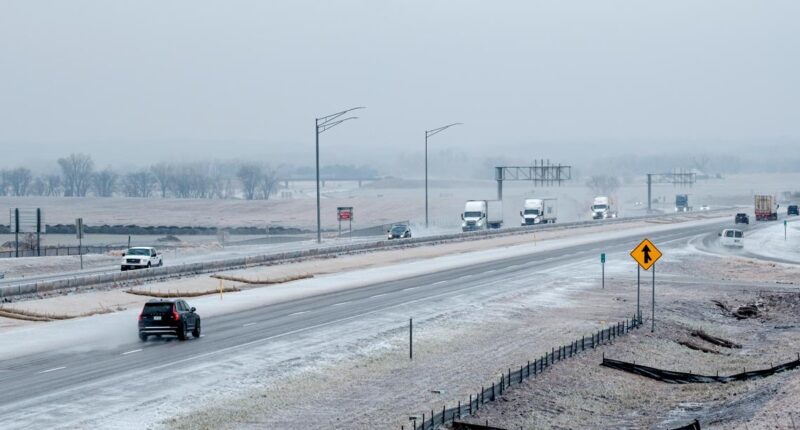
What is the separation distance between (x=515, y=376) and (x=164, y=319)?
12614 mm

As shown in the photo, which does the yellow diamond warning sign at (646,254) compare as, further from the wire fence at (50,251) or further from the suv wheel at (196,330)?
the wire fence at (50,251)

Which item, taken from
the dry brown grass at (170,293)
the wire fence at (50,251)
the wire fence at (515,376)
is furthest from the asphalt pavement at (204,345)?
the wire fence at (50,251)

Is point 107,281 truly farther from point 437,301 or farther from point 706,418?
point 706,418

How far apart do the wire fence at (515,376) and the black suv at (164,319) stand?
1136 centimetres

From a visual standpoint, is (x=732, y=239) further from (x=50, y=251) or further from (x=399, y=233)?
(x=50, y=251)

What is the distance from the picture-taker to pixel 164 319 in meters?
35.9

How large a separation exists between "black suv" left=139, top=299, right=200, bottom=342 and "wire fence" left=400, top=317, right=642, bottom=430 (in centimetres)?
1136

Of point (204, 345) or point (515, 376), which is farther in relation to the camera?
point (204, 345)

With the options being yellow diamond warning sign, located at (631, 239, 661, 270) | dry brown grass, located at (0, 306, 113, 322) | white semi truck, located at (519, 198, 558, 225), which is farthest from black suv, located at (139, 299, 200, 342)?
white semi truck, located at (519, 198, 558, 225)

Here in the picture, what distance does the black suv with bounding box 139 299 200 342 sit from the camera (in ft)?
117

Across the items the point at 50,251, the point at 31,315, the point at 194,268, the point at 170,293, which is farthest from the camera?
the point at 50,251

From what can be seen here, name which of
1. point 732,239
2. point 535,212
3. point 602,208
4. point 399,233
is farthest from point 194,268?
point 602,208

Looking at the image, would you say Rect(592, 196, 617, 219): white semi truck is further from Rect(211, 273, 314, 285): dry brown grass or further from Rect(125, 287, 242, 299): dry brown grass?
Rect(125, 287, 242, 299): dry brown grass

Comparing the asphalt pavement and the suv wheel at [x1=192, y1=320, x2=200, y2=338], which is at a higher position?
the suv wheel at [x1=192, y1=320, x2=200, y2=338]
